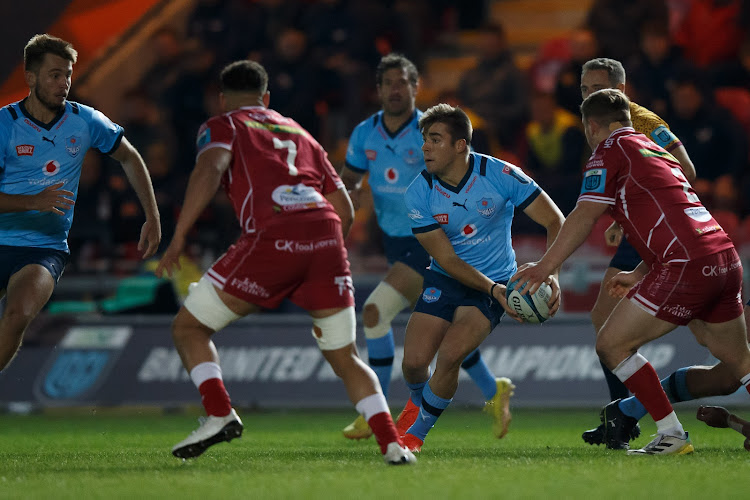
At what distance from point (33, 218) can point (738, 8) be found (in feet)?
33.0

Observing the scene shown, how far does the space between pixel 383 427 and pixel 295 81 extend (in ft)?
32.8

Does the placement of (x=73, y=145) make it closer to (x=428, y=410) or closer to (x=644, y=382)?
(x=428, y=410)

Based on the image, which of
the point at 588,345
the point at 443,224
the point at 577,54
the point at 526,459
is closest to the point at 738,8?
the point at 577,54

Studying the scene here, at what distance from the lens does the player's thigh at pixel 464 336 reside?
24.8 feet

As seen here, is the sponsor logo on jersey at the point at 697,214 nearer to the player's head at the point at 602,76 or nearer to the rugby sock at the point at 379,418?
the player's head at the point at 602,76

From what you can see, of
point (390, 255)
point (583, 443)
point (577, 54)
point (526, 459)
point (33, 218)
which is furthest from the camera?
point (577, 54)

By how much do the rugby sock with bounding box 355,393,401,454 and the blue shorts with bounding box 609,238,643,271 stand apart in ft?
8.13

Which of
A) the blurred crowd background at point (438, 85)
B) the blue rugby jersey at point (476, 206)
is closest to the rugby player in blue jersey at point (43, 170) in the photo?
the blue rugby jersey at point (476, 206)

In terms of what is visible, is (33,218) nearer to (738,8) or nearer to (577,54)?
(577,54)

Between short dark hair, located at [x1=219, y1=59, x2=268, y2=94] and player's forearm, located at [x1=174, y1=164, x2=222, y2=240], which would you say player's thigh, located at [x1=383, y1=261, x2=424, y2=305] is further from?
player's forearm, located at [x1=174, y1=164, x2=222, y2=240]

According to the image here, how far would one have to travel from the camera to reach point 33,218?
775cm

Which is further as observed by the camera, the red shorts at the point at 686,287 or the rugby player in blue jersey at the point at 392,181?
the rugby player in blue jersey at the point at 392,181

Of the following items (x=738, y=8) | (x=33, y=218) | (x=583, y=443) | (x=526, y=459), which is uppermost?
(x=738, y=8)

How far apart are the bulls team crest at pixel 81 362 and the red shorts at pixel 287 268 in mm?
5589
